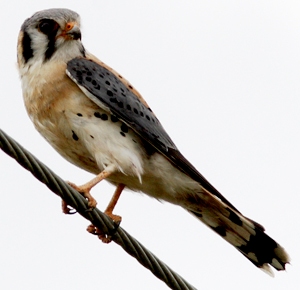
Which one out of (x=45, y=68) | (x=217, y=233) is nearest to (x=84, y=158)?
(x=45, y=68)

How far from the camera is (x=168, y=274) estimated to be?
5.67 m

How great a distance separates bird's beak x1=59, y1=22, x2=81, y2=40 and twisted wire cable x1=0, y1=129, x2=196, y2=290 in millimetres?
2027

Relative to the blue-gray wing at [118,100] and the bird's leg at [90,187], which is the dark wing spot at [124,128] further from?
the bird's leg at [90,187]

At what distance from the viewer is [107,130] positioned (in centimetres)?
707

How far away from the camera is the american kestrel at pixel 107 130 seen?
7.04 metres

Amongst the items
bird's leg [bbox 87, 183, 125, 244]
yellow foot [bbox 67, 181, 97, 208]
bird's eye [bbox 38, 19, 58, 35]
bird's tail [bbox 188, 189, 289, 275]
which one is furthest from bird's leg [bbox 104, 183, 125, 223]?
bird's eye [bbox 38, 19, 58, 35]

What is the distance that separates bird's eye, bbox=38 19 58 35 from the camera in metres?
7.55

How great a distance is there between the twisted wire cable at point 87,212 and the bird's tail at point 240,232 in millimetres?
1648

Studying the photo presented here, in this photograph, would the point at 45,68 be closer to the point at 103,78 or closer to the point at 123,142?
the point at 103,78

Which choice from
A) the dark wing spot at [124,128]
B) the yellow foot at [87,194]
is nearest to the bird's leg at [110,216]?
the yellow foot at [87,194]

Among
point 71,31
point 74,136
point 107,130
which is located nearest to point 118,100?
point 107,130

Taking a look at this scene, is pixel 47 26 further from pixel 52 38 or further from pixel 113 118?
pixel 113 118

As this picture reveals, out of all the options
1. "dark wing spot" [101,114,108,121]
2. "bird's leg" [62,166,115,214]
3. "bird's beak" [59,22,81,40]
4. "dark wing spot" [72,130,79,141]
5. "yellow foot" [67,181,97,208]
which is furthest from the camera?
"bird's beak" [59,22,81,40]

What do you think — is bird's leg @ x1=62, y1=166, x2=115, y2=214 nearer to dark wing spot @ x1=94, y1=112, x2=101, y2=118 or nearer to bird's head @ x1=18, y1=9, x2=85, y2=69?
dark wing spot @ x1=94, y1=112, x2=101, y2=118
